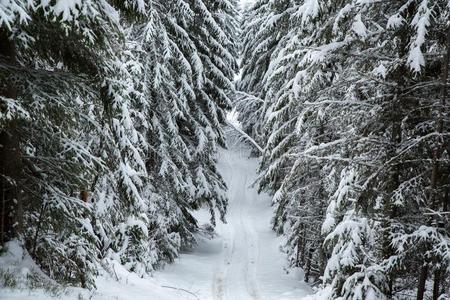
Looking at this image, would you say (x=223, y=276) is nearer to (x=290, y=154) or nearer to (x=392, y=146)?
(x=290, y=154)

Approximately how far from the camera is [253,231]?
25875 mm

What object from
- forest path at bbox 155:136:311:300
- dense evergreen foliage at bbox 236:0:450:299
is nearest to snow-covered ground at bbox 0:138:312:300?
forest path at bbox 155:136:311:300

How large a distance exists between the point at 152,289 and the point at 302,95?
19.5 feet

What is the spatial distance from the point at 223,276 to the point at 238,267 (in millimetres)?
1859

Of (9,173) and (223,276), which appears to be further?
(223,276)

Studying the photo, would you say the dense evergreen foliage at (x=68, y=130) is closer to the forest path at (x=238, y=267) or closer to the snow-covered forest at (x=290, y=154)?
the snow-covered forest at (x=290, y=154)

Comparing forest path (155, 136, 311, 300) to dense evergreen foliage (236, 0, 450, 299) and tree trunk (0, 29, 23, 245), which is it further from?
tree trunk (0, 29, 23, 245)

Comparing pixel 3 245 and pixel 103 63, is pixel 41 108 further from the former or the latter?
pixel 3 245

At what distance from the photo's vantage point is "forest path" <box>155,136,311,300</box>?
13.9 metres

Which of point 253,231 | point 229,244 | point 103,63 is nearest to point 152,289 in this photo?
point 103,63

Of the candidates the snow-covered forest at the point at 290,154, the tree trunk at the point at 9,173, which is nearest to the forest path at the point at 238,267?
the snow-covered forest at the point at 290,154

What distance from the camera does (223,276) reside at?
15.9m

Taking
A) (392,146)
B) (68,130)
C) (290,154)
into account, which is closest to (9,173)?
(68,130)

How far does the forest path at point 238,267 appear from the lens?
1388cm
